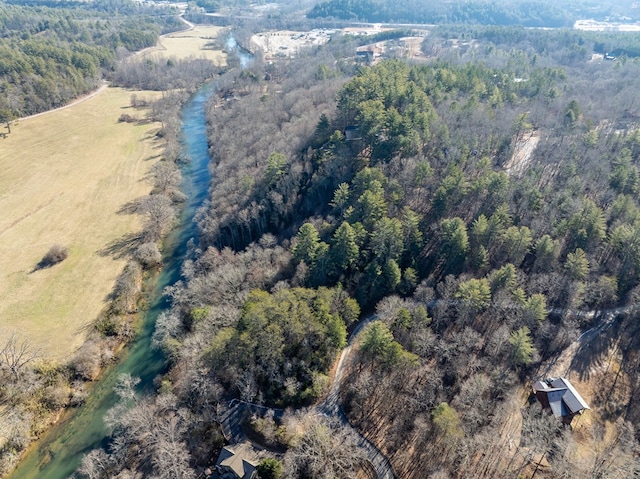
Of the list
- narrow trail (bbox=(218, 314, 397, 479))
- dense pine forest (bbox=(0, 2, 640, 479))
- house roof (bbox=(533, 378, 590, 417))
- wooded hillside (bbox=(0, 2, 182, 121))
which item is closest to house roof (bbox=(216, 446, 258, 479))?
dense pine forest (bbox=(0, 2, 640, 479))

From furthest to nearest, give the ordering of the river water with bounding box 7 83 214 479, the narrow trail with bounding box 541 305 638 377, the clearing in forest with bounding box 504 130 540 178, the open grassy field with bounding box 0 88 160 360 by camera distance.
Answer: the clearing in forest with bounding box 504 130 540 178
the open grassy field with bounding box 0 88 160 360
the narrow trail with bounding box 541 305 638 377
the river water with bounding box 7 83 214 479

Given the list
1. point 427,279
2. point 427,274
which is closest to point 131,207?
point 427,274

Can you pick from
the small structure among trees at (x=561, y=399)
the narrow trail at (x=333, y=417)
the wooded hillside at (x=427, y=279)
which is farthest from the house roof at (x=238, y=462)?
the small structure among trees at (x=561, y=399)

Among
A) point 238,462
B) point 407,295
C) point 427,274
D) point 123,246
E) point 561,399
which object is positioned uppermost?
point 427,274

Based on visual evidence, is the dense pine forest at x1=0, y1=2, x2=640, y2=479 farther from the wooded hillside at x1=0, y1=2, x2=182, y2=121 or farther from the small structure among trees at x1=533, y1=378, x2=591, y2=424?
the wooded hillside at x1=0, y1=2, x2=182, y2=121

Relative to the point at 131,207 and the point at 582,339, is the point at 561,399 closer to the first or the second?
the point at 582,339

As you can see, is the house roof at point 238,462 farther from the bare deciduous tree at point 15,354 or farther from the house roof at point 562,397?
the house roof at point 562,397

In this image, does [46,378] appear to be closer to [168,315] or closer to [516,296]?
[168,315]
